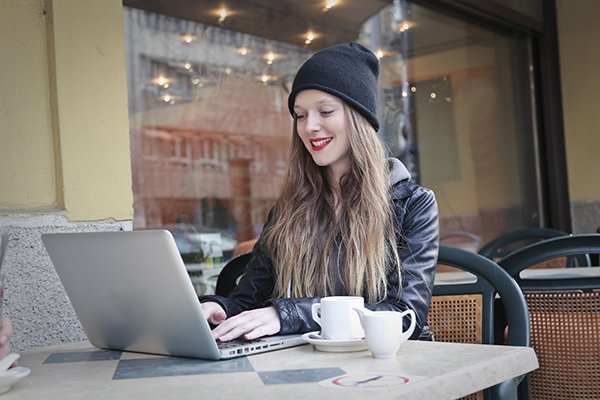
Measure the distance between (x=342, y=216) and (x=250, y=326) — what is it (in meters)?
0.52

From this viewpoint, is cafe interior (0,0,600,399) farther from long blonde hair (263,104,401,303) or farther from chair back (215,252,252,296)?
long blonde hair (263,104,401,303)

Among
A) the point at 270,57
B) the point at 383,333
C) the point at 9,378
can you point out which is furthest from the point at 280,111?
the point at 9,378

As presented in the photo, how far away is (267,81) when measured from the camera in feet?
15.1

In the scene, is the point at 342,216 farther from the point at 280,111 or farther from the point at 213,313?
the point at 280,111

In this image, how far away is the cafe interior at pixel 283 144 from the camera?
1.90 m

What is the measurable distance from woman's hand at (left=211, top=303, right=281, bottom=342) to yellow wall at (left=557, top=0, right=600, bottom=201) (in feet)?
15.2

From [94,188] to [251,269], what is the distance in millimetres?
481

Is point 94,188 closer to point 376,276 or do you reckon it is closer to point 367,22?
point 376,276

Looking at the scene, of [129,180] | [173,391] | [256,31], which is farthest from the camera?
[256,31]

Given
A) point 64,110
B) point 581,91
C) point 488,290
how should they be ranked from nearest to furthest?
point 488,290
point 64,110
point 581,91

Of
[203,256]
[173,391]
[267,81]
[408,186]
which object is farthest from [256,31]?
[173,391]

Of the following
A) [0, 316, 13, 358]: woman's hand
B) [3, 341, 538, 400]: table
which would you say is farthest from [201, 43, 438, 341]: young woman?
[0, 316, 13, 358]: woman's hand

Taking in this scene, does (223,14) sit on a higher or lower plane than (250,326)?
higher

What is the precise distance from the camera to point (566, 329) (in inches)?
74.4
